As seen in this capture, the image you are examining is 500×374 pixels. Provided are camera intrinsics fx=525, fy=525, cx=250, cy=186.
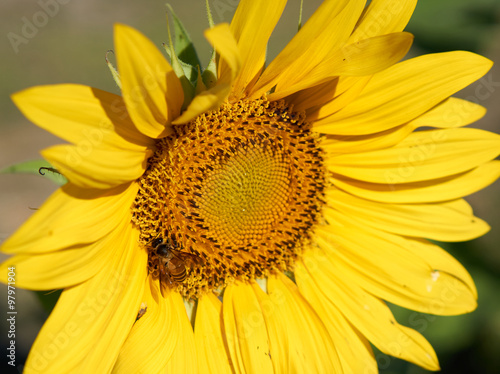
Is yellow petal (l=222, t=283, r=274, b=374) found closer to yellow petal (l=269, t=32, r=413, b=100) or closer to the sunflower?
the sunflower

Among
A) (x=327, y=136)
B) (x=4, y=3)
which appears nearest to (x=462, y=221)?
(x=327, y=136)

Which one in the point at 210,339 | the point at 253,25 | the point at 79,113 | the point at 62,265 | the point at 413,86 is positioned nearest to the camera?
the point at 79,113

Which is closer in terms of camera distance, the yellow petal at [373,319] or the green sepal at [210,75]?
the green sepal at [210,75]

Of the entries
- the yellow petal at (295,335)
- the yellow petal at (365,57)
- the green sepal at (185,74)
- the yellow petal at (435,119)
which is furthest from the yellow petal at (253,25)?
the yellow petal at (295,335)

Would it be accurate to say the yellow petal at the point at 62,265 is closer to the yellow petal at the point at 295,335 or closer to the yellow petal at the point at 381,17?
the yellow petal at the point at 295,335

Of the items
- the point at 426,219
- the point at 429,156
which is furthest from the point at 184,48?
the point at 426,219

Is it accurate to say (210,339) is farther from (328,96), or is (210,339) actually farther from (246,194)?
(328,96)
